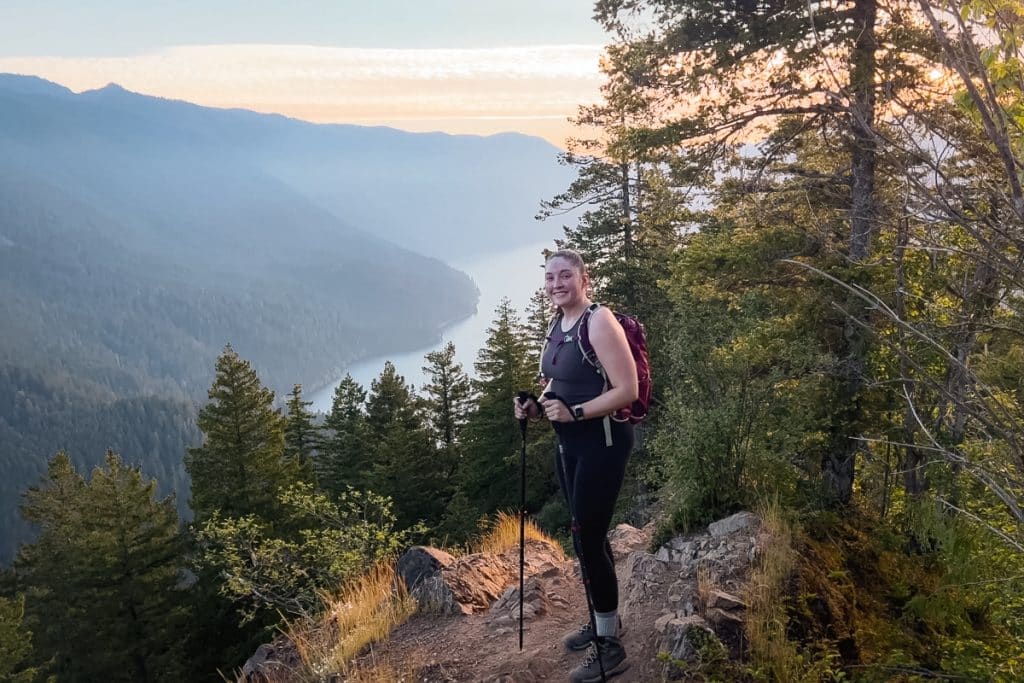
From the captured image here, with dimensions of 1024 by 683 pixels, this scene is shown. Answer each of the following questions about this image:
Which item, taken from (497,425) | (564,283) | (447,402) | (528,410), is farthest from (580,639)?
(447,402)

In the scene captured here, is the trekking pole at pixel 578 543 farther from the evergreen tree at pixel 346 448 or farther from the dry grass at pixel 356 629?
the evergreen tree at pixel 346 448

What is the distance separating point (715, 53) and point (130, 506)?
2234 cm

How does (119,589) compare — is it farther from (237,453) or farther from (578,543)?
(578,543)

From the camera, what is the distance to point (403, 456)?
27.8 m

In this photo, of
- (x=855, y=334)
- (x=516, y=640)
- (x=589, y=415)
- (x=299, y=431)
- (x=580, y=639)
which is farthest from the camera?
(x=299, y=431)

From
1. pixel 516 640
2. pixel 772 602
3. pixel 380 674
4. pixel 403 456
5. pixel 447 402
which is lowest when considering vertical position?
pixel 403 456

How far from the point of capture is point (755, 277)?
7414 mm

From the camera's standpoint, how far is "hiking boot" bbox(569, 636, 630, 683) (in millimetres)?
3861

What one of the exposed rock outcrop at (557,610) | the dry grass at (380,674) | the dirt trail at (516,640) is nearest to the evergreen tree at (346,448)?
the exposed rock outcrop at (557,610)

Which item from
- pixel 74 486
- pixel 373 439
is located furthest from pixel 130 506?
pixel 373 439

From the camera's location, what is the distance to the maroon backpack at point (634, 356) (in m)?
3.56

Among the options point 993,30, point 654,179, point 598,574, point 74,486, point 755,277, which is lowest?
point 74,486

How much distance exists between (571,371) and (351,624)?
3.39 metres

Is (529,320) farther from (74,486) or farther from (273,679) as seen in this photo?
(273,679)
